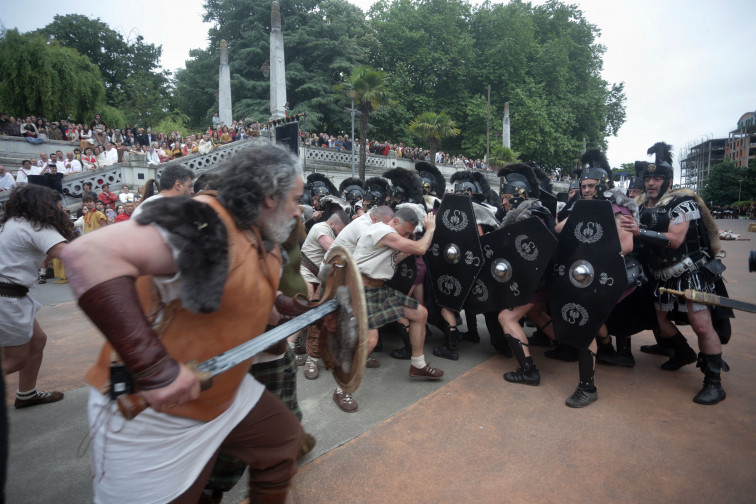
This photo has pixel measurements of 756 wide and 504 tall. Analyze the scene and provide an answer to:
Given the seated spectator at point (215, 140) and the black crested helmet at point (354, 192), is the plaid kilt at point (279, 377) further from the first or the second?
the seated spectator at point (215, 140)

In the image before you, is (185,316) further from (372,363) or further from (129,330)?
(372,363)

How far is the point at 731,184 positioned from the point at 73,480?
75106 millimetres

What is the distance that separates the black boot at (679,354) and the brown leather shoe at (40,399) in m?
5.77

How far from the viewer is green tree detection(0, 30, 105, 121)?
18.2 metres

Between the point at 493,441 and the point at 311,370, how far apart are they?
183 cm

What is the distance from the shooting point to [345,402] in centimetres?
333

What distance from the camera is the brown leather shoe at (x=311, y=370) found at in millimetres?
3949

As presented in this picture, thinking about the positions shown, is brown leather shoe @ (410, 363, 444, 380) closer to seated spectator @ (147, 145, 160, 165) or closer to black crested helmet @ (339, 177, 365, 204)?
black crested helmet @ (339, 177, 365, 204)

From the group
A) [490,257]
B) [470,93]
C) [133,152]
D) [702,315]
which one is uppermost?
[470,93]

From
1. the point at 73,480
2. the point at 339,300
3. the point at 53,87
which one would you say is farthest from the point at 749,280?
the point at 53,87

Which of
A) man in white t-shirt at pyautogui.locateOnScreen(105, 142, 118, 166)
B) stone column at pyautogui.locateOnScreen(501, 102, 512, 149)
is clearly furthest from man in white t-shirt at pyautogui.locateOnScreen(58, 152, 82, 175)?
stone column at pyautogui.locateOnScreen(501, 102, 512, 149)

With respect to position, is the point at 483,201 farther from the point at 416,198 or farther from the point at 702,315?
the point at 702,315

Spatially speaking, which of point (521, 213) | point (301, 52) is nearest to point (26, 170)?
point (521, 213)

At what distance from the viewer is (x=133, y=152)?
44.2ft
